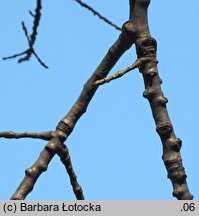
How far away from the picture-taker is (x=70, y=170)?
Result: 7484 millimetres

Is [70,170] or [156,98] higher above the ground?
[156,98]

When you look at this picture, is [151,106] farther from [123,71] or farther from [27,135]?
[27,135]

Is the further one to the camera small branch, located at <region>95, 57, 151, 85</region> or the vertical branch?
small branch, located at <region>95, 57, 151, 85</region>

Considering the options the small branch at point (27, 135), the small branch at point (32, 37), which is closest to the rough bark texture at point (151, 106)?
the small branch at point (27, 135)

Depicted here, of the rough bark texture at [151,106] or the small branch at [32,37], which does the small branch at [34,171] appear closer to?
the rough bark texture at [151,106]

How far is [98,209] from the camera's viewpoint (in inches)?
266

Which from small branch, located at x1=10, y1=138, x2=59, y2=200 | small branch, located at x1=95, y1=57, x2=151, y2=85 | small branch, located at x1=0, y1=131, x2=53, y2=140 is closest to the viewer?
small branch, located at x1=10, y1=138, x2=59, y2=200

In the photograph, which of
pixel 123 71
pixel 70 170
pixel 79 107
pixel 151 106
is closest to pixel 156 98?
pixel 151 106

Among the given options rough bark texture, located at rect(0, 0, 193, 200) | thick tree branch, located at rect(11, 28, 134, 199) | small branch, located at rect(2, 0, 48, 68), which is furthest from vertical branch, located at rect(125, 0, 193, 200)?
small branch, located at rect(2, 0, 48, 68)

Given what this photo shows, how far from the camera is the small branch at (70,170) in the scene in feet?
23.4

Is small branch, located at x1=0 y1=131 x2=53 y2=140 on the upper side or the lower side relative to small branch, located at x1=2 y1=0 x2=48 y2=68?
lower

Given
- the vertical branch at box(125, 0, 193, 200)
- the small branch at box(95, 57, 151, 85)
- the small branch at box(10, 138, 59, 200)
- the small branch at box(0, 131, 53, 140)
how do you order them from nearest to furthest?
1. the vertical branch at box(125, 0, 193, 200)
2. the small branch at box(10, 138, 59, 200)
3. the small branch at box(95, 57, 151, 85)
4. the small branch at box(0, 131, 53, 140)

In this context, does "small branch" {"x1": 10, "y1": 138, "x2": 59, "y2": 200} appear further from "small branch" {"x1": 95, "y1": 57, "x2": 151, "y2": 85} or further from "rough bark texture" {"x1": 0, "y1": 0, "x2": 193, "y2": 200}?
"small branch" {"x1": 95, "y1": 57, "x2": 151, "y2": 85}

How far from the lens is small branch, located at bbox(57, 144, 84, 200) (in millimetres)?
7121
